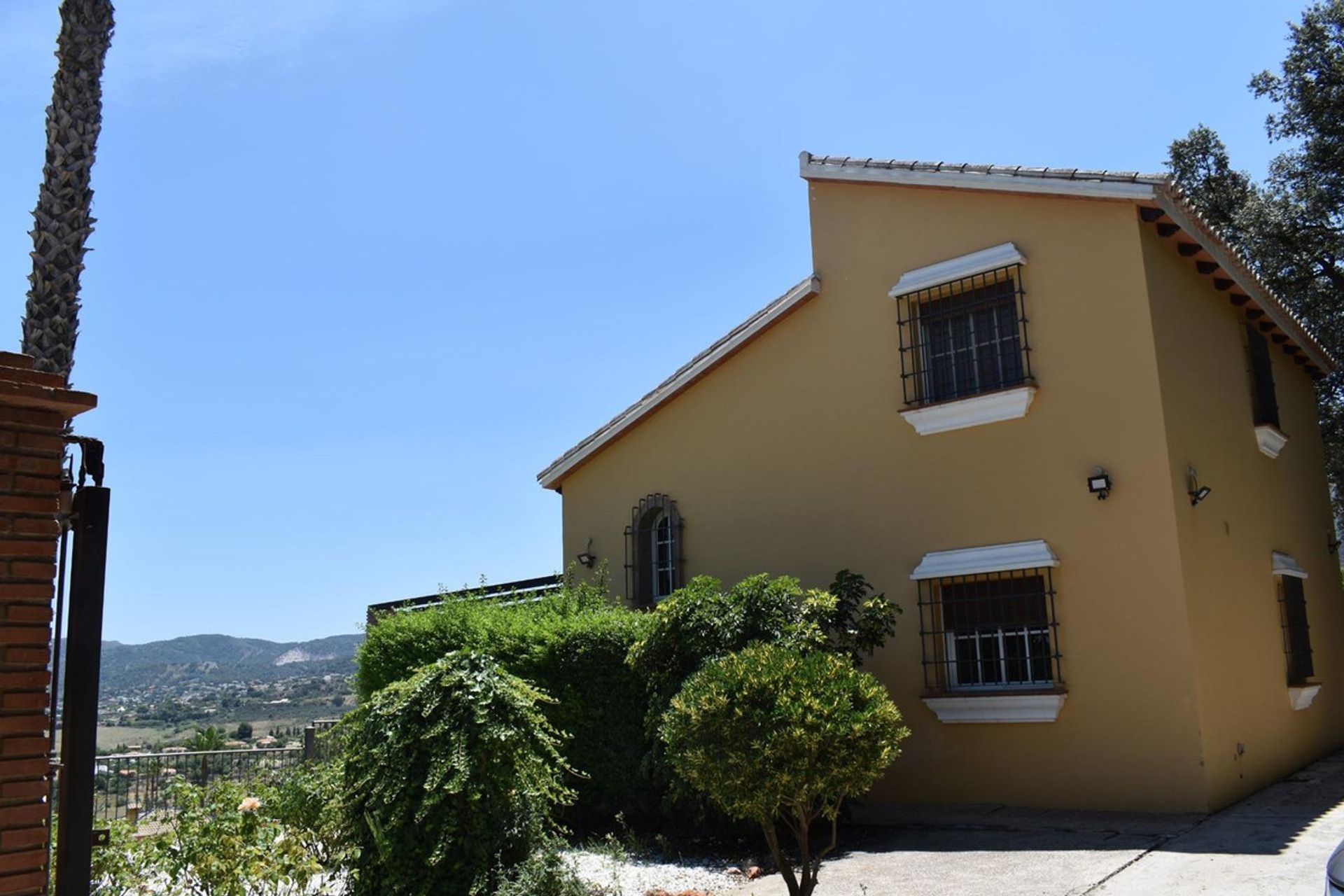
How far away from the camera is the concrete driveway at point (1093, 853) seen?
25.1ft

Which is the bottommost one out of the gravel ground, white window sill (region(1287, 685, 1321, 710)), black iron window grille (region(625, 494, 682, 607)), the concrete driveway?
the gravel ground

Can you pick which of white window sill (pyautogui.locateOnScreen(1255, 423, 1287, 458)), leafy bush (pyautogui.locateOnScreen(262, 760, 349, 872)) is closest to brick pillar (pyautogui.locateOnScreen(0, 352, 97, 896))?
leafy bush (pyautogui.locateOnScreen(262, 760, 349, 872))

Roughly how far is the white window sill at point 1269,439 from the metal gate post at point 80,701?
43.5 feet

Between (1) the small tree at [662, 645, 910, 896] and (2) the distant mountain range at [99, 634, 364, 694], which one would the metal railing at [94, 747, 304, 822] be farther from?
(2) the distant mountain range at [99, 634, 364, 694]

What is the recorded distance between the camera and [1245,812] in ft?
32.3

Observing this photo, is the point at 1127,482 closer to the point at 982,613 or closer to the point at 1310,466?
the point at 982,613

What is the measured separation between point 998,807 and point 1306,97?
16913 millimetres

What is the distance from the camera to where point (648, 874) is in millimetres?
8938

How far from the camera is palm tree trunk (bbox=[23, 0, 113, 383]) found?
420 inches

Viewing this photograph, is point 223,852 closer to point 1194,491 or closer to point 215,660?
point 1194,491

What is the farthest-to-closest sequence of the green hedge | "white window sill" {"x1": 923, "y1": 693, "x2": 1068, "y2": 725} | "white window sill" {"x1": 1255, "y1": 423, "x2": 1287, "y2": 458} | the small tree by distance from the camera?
"white window sill" {"x1": 1255, "y1": 423, "x2": 1287, "y2": 458}, the green hedge, "white window sill" {"x1": 923, "y1": 693, "x2": 1068, "y2": 725}, the small tree

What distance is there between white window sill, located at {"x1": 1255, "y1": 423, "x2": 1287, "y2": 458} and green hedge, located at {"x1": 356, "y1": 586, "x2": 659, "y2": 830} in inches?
323

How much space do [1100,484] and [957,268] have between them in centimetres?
290

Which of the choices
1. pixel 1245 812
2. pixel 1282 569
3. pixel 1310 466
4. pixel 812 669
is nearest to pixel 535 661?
pixel 812 669
